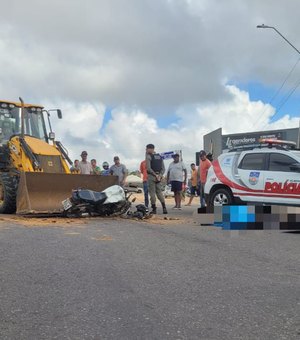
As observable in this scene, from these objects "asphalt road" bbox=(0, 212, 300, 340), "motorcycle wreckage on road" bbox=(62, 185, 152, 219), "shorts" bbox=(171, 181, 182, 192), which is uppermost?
"shorts" bbox=(171, 181, 182, 192)

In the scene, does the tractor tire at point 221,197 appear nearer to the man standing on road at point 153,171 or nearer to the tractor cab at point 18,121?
the man standing on road at point 153,171

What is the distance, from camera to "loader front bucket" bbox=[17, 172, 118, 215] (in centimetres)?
1117

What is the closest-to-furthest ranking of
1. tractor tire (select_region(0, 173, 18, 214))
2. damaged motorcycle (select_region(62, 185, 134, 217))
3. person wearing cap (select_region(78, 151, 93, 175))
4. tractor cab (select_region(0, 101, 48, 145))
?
1. damaged motorcycle (select_region(62, 185, 134, 217))
2. tractor tire (select_region(0, 173, 18, 214))
3. tractor cab (select_region(0, 101, 48, 145))
4. person wearing cap (select_region(78, 151, 93, 175))

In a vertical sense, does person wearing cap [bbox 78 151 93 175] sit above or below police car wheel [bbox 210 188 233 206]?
above

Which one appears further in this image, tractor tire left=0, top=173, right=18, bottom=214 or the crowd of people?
the crowd of people

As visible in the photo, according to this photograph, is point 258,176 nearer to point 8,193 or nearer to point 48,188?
point 48,188

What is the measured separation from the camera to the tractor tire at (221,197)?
11.1 meters

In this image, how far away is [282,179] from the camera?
1011 cm

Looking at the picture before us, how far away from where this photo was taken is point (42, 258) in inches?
243

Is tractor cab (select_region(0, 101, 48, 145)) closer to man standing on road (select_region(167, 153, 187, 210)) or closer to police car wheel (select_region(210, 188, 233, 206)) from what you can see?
man standing on road (select_region(167, 153, 187, 210))

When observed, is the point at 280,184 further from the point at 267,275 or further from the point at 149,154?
the point at 267,275

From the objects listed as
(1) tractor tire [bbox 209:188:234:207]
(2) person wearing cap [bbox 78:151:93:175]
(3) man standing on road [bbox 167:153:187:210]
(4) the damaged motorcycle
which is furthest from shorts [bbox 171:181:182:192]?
(4) the damaged motorcycle

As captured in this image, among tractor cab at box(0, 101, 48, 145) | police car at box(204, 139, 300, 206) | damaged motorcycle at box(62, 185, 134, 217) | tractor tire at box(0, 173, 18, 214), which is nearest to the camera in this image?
police car at box(204, 139, 300, 206)

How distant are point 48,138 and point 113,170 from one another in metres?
2.25
